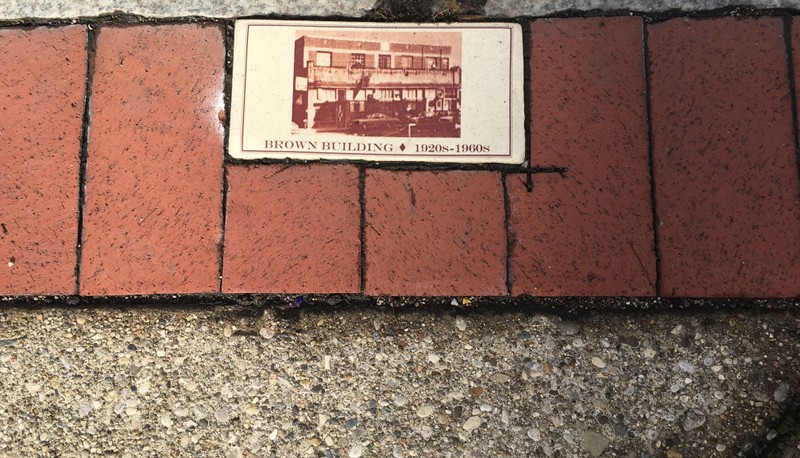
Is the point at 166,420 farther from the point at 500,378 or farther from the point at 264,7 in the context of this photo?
the point at 264,7

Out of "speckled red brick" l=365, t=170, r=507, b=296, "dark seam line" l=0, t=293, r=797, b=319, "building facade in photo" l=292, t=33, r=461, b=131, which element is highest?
"building facade in photo" l=292, t=33, r=461, b=131

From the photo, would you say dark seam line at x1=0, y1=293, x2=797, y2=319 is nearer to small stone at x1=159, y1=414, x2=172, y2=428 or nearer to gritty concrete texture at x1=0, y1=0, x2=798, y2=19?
small stone at x1=159, y1=414, x2=172, y2=428

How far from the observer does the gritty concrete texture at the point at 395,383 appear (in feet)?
4.90

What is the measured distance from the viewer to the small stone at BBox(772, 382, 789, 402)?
1.49m

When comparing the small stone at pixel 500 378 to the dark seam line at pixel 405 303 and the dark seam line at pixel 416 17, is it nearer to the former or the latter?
the dark seam line at pixel 405 303

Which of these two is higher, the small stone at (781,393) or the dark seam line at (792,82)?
the dark seam line at (792,82)

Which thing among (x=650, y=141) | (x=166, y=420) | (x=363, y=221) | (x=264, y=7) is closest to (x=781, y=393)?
(x=650, y=141)

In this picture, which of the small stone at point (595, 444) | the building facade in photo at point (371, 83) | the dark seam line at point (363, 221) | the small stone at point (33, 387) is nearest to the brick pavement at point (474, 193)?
the dark seam line at point (363, 221)

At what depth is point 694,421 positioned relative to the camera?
149 cm

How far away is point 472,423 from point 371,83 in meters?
0.93

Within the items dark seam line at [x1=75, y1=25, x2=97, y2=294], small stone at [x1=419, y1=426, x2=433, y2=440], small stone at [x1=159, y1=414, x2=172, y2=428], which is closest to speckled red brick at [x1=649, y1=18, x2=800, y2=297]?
small stone at [x1=419, y1=426, x2=433, y2=440]

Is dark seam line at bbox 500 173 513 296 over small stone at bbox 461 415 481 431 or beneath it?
over

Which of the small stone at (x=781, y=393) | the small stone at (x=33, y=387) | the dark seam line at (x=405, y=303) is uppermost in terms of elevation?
the dark seam line at (x=405, y=303)

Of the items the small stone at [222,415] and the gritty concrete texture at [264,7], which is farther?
the gritty concrete texture at [264,7]
